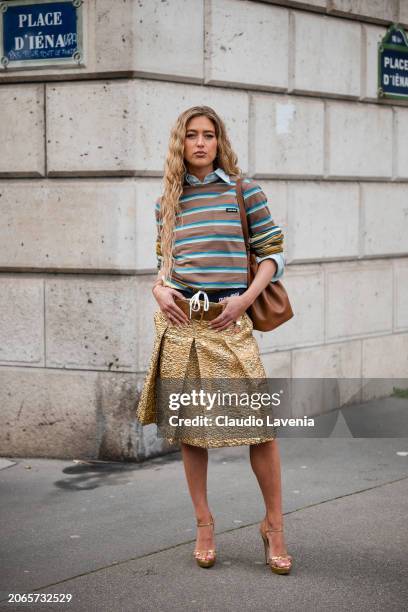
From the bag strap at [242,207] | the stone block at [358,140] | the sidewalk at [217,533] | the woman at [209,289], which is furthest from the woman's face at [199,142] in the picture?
the stone block at [358,140]

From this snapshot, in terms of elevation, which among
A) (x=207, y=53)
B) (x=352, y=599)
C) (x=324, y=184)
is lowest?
(x=352, y=599)

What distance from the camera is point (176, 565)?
4883 mm

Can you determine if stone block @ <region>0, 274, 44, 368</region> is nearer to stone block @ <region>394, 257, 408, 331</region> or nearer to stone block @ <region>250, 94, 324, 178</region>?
stone block @ <region>250, 94, 324, 178</region>

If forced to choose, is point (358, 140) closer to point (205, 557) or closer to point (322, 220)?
point (322, 220)

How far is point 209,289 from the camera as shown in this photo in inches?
187

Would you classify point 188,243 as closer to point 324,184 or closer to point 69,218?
point 69,218

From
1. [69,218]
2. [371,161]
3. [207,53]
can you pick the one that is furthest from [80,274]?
[371,161]

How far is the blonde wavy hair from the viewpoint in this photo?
476 centimetres

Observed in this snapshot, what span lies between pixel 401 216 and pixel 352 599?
209 inches

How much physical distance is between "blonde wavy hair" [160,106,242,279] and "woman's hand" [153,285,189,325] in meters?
0.11

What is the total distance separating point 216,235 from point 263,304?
0.35m

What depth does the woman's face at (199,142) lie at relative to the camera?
475 centimetres

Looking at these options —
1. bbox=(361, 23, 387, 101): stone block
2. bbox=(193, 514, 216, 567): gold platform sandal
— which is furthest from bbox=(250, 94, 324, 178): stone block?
bbox=(193, 514, 216, 567): gold platform sandal

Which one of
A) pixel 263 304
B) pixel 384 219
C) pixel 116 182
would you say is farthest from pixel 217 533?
pixel 384 219
